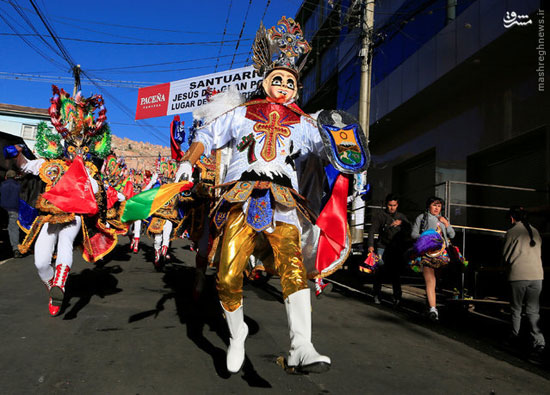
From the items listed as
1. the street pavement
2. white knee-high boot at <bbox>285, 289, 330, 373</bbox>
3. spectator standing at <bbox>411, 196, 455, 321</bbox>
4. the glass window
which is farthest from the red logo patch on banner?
white knee-high boot at <bbox>285, 289, 330, 373</bbox>

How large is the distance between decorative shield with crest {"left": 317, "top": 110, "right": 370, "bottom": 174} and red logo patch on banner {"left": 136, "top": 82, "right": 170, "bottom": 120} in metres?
13.9

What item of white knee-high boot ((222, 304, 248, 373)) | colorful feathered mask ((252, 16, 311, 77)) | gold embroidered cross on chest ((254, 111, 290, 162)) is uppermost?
colorful feathered mask ((252, 16, 311, 77))

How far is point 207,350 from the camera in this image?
3.44 metres

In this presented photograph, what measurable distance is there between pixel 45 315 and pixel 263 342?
245 cm

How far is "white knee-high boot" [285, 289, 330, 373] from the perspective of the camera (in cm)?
236

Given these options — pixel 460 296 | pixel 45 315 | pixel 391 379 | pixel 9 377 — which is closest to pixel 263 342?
pixel 391 379

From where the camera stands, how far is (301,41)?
4035 millimetres

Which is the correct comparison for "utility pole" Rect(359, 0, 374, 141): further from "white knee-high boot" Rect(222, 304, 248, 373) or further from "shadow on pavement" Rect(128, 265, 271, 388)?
"white knee-high boot" Rect(222, 304, 248, 373)

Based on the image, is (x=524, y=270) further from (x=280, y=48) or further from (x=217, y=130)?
(x=217, y=130)

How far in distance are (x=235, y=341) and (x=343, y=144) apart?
1642mm

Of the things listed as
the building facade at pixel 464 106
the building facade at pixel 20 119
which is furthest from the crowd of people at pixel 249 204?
the building facade at pixel 20 119

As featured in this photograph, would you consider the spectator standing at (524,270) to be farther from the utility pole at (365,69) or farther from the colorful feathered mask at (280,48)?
the utility pole at (365,69)

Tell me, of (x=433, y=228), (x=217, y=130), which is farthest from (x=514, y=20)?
(x=217, y=130)

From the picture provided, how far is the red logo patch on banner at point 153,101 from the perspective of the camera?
53.6 feet
